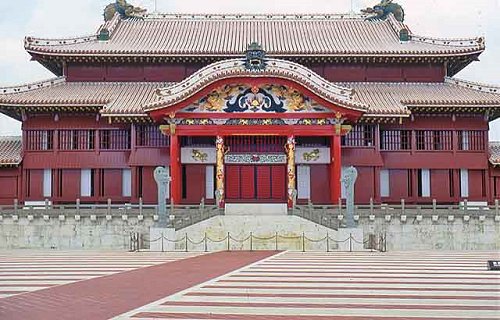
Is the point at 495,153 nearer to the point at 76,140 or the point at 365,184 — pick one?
the point at 365,184

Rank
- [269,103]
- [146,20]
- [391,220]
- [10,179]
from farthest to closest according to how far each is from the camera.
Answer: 1. [146,20]
2. [10,179]
3. [269,103]
4. [391,220]

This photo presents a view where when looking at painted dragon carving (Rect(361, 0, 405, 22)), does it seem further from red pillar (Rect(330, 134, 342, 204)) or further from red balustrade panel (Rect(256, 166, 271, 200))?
red balustrade panel (Rect(256, 166, 271, 200))

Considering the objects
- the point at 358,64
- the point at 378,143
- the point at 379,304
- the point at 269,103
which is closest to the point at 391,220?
the point at 378,143

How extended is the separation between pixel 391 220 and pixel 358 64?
12479 millimetres

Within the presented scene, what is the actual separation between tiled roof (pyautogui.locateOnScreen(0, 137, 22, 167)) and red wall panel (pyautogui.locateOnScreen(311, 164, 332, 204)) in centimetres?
1687

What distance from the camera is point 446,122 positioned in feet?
132

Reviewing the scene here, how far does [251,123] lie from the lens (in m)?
37.0

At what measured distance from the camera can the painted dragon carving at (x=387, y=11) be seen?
48156mm

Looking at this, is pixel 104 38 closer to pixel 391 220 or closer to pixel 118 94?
pixel 118 94

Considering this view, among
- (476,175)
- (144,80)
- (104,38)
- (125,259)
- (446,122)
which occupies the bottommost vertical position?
(125,259)

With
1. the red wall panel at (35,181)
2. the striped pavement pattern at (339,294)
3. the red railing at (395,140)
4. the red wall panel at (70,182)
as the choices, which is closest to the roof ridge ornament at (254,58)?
the red railing at (395,140)

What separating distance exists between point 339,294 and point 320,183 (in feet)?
82.4

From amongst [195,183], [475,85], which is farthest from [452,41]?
[195,183]

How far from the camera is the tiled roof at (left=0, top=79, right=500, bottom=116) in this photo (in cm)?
3778
